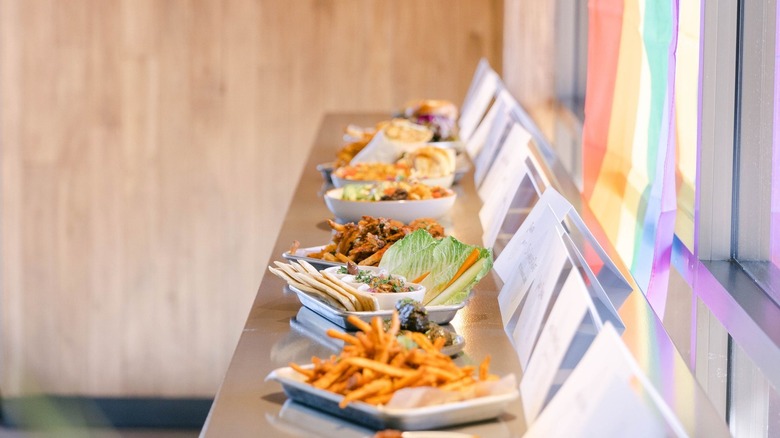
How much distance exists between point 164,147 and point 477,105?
83.1 inches

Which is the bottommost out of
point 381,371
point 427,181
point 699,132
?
point 427,181

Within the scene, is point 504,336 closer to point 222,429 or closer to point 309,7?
point 222,429

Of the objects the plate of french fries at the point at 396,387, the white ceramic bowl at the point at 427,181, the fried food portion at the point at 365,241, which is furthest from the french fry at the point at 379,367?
the white ceramic bowl at the point at 427,181

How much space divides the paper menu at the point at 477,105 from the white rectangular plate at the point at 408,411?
2.02 m

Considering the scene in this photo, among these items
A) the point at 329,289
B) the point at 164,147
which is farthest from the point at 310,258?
the point at 164,147

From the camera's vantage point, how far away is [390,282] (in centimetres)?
138

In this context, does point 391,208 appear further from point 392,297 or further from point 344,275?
point 392,297

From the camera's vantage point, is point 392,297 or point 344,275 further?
point 344,275

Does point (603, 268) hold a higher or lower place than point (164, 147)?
higher

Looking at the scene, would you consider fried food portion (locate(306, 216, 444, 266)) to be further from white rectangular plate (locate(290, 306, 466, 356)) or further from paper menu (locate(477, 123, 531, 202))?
paper menu (locate(477, 123, 531, 202))

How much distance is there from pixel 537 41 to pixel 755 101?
2446 millimetres

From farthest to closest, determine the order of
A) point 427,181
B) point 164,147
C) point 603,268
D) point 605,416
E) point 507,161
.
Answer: point 164,147 < point 427,181 < point 507,161 < point 603,268 < point 605,416

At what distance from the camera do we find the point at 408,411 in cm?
100

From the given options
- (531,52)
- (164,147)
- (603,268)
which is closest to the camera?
(603,268)
